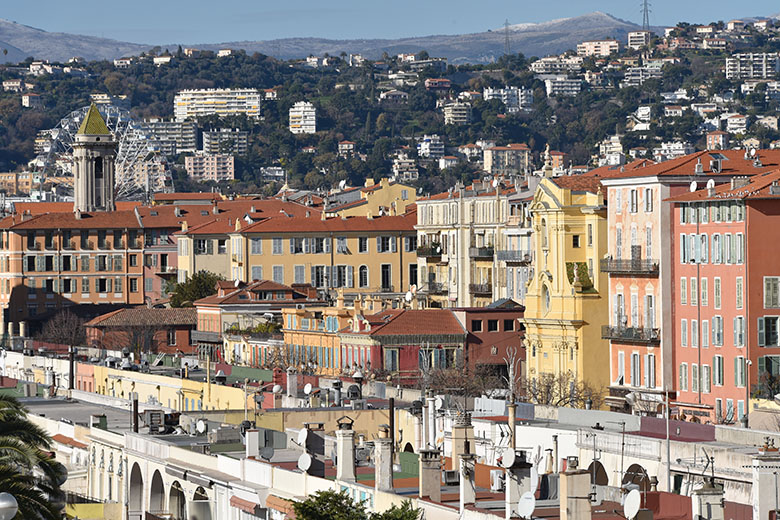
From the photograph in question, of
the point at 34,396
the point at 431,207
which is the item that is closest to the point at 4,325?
the point at 431,207

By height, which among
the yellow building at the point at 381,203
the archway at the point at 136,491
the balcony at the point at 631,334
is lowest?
the archway at the point at 136,491

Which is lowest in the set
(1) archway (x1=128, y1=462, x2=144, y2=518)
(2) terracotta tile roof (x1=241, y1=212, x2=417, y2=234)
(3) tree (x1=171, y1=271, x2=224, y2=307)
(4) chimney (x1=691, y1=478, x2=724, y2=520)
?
(1) archway (x1=128, y1=462, x2=144, y2=518)

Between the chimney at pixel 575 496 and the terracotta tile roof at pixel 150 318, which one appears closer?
the chimney at pixel 575 496

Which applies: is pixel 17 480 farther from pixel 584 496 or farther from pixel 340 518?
pixel 584 496

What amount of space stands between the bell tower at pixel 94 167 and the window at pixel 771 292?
11257cm

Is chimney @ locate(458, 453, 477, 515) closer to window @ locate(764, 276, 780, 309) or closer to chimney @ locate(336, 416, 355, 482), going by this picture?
chimney @ locate(336, 416, 355, 482)

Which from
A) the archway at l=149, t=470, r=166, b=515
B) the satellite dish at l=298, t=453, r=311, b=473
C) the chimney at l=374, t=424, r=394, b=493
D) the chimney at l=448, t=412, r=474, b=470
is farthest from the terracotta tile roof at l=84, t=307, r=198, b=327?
the chimney at l=374, t=424, r=394, b=493

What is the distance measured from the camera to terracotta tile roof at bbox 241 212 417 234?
13250 cm

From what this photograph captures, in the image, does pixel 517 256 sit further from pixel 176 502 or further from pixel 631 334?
pixel 176 502

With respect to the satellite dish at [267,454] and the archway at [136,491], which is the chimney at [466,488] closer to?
the satellite dish at [267,454]

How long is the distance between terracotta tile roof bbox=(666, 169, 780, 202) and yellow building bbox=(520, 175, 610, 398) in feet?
25.4

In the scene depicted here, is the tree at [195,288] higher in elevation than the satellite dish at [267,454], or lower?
higher

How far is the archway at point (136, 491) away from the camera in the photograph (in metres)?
50.4

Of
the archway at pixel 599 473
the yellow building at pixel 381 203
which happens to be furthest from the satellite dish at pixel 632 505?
the yellow building at pixel 381 203
